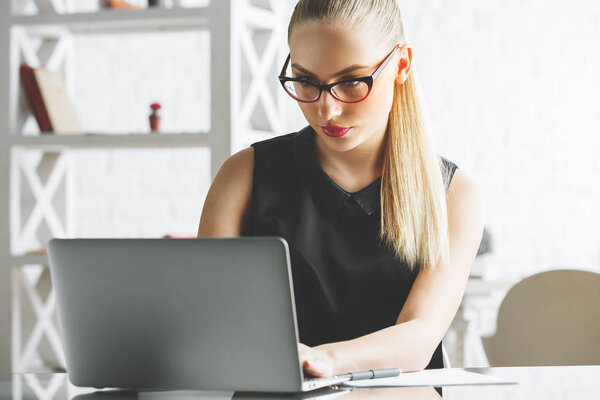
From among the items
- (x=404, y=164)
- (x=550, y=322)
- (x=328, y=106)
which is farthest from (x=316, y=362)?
(x=550, y=322)

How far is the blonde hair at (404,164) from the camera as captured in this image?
52.0 inches

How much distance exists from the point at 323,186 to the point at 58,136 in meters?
1.51

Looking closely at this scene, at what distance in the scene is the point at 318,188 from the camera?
1.51 m

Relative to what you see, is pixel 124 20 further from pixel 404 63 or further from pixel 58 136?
pixel 404 63

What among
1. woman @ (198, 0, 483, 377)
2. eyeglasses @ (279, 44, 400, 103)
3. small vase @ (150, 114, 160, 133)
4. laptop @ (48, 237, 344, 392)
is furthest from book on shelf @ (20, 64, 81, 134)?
laptop @ (48, 237, 344, 392)

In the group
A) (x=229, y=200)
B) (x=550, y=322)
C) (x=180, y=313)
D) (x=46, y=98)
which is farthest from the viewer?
(x=46, y=98)

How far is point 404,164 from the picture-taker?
1.44m

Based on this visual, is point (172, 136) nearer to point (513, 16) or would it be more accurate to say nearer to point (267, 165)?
point (267, 165)

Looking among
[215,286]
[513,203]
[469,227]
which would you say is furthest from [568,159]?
[215,286]

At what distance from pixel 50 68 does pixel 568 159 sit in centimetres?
207

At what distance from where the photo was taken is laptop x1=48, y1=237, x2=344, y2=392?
90cm

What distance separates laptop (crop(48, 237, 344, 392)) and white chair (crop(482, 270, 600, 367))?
0.85 metres

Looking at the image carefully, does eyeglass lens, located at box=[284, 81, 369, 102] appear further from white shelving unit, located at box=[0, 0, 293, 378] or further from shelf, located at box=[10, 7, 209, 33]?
shelf, located at box=[10, 7, 209, 33]

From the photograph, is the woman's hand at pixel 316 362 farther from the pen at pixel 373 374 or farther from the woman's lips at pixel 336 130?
the woman's lips at pixel 336 130
